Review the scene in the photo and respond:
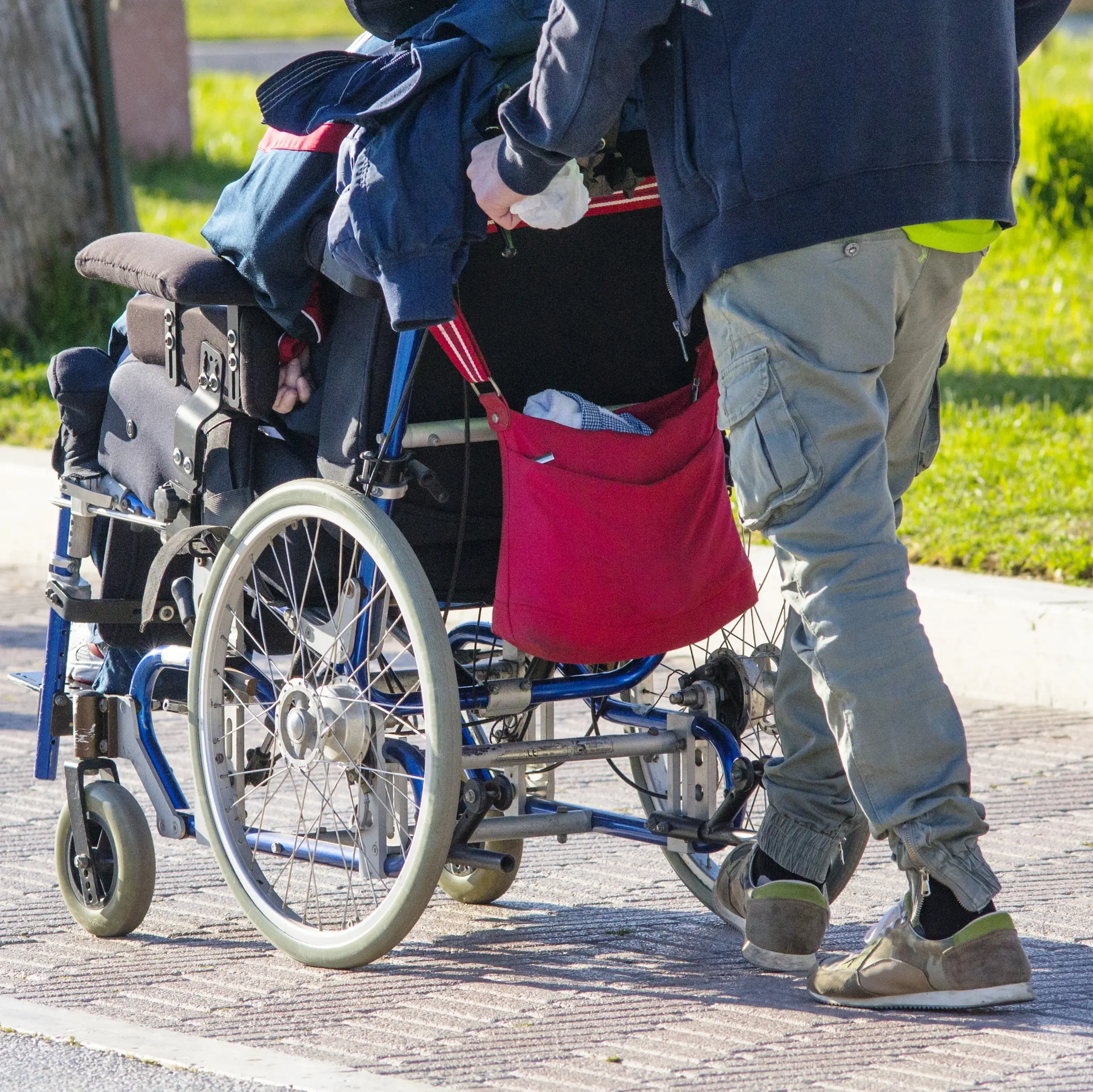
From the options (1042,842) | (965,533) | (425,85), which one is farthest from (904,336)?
(965,533)

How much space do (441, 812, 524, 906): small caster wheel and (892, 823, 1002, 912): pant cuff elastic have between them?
0.97m

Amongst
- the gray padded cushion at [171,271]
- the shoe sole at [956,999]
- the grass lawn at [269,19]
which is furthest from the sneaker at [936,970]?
the grass lawn at [269,19]

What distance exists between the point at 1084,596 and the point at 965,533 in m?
0.69

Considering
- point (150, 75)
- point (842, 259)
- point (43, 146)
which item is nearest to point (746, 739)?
point (842, 259)

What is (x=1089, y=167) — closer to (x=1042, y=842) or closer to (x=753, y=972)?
(x=1042, y=842)

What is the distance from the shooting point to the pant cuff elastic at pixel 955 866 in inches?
117

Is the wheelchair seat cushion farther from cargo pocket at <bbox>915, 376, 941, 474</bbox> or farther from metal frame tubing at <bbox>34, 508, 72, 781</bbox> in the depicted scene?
cargo pocket at <bbox>915, 376, 941, 474</bbox>

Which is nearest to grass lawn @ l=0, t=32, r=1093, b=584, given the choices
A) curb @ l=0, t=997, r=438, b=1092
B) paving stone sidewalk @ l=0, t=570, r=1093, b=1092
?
paving stone sidewalk @ l=0, t=570, r=1093, b=1092

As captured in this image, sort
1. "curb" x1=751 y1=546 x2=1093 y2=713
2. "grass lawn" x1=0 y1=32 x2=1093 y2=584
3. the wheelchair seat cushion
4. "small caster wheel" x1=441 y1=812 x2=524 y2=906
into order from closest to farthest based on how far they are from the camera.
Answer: the wheelchair seat cushion
"small caster wheel" x1=441 y1=812 x2=524 y2=906
"curb" x1=751 y1=546 x2=1093 y2=713
"grass lawn" x1=0 y1=32 x2=1093 y2=584

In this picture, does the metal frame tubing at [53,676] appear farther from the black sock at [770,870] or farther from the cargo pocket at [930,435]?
the cargo pocket at [930,435]

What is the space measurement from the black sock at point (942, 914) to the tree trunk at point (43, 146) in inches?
283

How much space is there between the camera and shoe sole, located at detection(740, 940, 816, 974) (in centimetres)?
328

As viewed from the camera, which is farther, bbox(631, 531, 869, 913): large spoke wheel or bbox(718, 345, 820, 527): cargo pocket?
bbox(631, 531, 869, 913): large spoke wheel

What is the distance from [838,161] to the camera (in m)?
2.89
